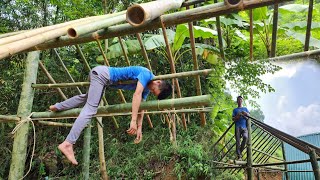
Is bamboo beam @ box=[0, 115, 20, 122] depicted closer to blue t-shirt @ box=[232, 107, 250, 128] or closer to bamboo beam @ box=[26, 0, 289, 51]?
bamboo beam @ box=[26, 0, 289, 51]

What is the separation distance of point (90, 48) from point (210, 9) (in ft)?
14.4

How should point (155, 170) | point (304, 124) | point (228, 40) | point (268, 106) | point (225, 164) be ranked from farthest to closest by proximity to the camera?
1. point (155, 170)
2. point (228, 40)
3. point (225, 164)
4. point (268, 106)
5. point (304, 124)

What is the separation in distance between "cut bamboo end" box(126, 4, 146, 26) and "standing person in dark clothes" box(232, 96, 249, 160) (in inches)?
53.5

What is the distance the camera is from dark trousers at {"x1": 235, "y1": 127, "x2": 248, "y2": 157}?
3170mm

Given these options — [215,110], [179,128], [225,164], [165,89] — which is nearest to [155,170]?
[179,128]

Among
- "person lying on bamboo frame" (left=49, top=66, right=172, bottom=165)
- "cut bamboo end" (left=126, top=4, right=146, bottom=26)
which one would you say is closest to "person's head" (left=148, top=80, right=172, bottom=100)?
"person lying on bamboo frame" (left=49, top=66, right=172, bottom=165)

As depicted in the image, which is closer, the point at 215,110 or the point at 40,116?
the point at 215,110

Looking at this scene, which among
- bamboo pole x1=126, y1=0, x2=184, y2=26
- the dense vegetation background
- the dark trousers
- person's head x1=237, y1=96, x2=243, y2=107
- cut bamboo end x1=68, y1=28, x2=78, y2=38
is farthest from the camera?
the dense vegetation background

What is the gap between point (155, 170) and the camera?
5.19m

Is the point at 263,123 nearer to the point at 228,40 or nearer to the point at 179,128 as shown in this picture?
the point at 228,40

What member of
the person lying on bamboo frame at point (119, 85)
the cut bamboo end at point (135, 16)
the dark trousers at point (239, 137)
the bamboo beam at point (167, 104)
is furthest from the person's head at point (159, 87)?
the cut bamboo end at point (135, 16)

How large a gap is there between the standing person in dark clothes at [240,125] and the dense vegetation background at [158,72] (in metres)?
0.07

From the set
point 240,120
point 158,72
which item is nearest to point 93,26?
point 240,120

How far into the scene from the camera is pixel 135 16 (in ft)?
6.73
